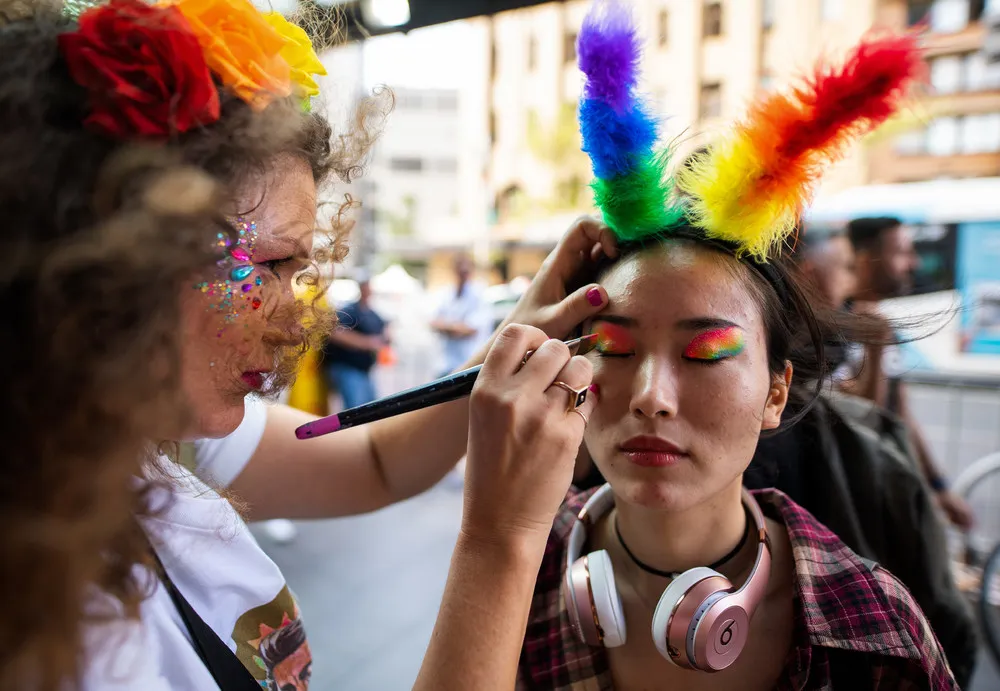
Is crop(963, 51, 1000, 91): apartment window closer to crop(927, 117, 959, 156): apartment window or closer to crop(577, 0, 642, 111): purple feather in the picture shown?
crop(927, 117, 959, 156): apartment window

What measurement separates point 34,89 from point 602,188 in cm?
67

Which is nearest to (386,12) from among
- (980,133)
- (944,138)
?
(980,133)

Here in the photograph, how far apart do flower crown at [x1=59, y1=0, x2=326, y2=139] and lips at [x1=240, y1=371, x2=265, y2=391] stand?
0.97 feet

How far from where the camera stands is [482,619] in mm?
668

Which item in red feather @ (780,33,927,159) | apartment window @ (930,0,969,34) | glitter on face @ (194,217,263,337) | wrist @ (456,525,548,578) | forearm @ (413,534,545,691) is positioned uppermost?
apartment window @ (930,0,969,34)

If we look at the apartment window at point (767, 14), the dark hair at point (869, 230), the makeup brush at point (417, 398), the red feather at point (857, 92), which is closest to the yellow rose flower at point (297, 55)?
the makeup brush at point (417, 398)

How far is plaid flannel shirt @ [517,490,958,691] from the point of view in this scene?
0.83 m

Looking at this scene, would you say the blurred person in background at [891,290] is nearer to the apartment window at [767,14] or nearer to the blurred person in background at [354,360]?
the blurred person in background at [354,360]

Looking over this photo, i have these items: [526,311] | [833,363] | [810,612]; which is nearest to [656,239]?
[526,311]

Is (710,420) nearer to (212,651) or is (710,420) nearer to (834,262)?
(212,651)

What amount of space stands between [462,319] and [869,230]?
3242 millimetres

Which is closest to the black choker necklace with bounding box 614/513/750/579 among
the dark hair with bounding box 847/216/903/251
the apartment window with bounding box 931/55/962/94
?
the dark hair with bounding box 847/216/903/251

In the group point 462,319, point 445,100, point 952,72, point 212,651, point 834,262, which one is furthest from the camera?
point 445,100

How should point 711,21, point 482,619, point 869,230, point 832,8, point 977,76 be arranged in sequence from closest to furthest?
point 482,619 → point 869,230 → point 977,76 → point 832,8 → point 711,21
